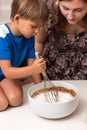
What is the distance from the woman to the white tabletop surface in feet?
1.04

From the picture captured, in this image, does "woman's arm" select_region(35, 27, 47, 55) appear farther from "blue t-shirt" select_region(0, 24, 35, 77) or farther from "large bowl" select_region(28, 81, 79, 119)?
"large bowl" select_region(28, 81, 79, 119)

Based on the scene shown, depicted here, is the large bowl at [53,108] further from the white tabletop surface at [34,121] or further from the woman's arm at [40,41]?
the woman's arm at [40,41]

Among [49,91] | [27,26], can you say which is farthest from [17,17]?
[49,91]

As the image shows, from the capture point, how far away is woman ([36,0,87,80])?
1219mm

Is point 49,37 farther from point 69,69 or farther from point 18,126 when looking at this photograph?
point 18,126

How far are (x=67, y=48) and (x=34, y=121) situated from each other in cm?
45

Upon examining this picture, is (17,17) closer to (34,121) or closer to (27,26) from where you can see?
(27,26)

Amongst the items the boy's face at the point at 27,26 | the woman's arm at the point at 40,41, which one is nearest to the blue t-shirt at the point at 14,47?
the boy's face at the point at 27,26

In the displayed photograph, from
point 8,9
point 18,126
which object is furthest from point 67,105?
point 8,9

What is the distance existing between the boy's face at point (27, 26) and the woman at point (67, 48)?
0.85ft

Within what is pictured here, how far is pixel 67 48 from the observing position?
1235 mm

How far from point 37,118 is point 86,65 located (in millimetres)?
448

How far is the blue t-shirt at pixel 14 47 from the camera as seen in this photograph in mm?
958

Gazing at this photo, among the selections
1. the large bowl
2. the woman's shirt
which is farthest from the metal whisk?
the woman's shirt
